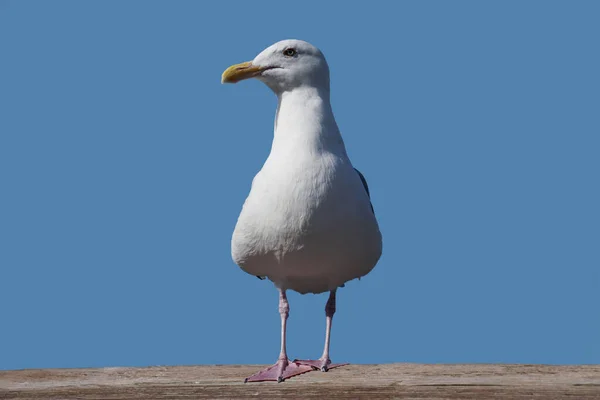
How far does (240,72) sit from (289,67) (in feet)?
1.03

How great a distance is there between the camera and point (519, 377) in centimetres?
598

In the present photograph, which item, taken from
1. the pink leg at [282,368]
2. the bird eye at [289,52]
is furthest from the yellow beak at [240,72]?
→ the pink leg at [282,368]

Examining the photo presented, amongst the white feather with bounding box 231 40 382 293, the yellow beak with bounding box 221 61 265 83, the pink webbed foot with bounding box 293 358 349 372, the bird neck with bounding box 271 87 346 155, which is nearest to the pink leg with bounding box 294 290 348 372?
the pink webbed foot with bounding box 293 358 349 372

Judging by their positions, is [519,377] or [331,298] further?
[331,298]

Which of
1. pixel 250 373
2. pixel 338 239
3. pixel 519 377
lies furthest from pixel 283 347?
pixel 519 377

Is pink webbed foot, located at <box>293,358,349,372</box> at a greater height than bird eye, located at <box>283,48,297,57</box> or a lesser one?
lesser

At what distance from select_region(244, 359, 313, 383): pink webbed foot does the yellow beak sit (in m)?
1.73

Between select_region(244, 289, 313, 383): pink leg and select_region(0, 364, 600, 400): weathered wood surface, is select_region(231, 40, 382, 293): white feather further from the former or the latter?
A: select_region(0, 364, 600, 400): weathered wood surface

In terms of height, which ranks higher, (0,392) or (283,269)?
(283,269)

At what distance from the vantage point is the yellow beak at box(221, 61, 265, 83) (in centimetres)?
617

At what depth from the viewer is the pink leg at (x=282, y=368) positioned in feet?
19.6

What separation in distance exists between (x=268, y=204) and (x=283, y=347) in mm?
946

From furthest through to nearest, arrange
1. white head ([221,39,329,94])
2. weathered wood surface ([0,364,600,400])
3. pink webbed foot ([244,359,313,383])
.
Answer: white head ([221,39,329,94]), pink webbed foot ([244,359,313,383]), weathered wood surface ([0,364,600,400])

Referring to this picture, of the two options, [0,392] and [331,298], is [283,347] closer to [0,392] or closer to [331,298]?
[331,298]
